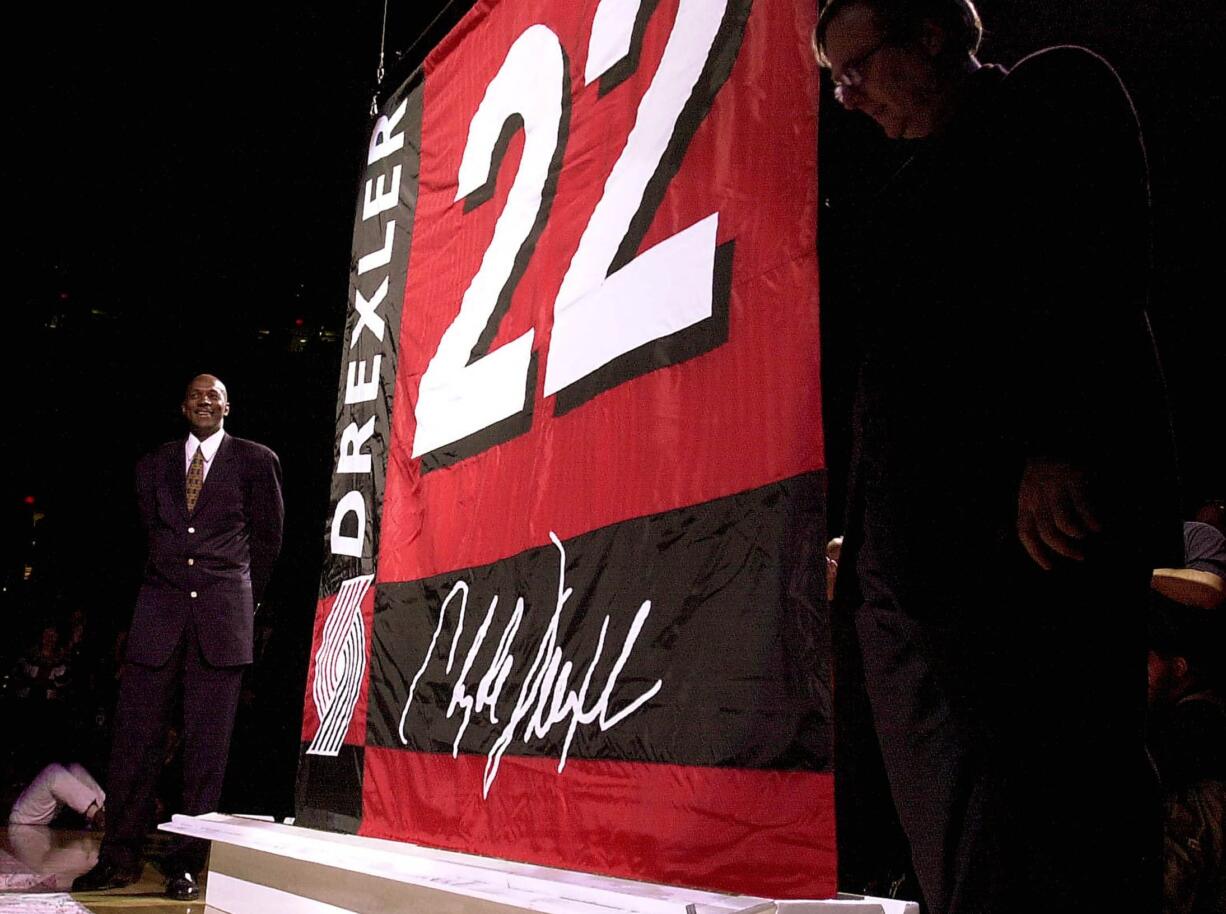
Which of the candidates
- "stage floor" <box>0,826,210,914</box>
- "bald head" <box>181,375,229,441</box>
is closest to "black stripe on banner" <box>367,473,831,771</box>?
"stage floor" <box>0,826,210,914</box>

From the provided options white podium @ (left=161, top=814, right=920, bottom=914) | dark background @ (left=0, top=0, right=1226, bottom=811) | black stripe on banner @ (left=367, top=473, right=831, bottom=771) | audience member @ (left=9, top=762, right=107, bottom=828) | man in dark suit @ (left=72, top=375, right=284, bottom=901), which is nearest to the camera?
white podium @ (left=161, top=814, right=920, bottom=914)

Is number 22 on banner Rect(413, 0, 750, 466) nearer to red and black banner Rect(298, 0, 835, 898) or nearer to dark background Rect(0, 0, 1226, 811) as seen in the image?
red and black banner Rect(298, 0, 835, 898)

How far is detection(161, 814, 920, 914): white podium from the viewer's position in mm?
1271

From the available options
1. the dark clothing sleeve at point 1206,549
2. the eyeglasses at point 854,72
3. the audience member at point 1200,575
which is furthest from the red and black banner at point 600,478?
the dark clothing sleeve at point 1206,549

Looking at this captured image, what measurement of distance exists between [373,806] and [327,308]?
16.3 feet

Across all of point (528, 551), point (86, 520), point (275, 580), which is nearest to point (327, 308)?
point (275, 580)

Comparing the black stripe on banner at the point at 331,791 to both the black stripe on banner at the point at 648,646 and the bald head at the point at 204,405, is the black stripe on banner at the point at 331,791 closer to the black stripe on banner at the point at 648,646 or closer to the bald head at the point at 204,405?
the black stripe on banner at the point at 648,646

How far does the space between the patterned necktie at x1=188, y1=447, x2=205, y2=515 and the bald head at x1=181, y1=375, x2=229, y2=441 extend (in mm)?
73

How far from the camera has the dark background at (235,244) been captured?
3053 mm

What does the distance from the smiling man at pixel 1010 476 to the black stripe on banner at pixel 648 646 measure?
0.80ft

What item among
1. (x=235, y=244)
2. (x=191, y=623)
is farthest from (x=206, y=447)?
(x=235, y=244)

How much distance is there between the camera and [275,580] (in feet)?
19.9

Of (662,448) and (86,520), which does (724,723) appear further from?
(86,520)
